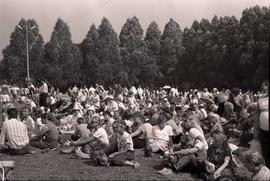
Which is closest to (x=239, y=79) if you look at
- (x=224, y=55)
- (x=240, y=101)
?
(x=224, y=55)

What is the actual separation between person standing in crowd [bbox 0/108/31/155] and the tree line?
36523 millimetres

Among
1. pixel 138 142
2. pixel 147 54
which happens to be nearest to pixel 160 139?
pixel 138 142

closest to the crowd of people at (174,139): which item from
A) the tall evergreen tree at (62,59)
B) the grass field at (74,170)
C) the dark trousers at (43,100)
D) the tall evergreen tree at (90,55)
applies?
the grass field at (74,170)

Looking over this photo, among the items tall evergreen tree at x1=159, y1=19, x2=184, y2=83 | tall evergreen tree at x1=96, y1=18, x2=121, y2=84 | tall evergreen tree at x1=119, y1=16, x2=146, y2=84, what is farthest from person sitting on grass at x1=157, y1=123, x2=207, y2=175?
tall evergreen tree at x1=96, y1=18, x2=121, y2=84

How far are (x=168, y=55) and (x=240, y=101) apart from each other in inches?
1888

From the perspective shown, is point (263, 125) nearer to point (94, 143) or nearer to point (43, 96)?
point (94, 143)

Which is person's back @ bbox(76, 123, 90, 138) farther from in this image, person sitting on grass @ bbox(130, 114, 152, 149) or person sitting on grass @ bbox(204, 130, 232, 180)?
person sitting on grass @ bbox(204, 130, 232, 180)

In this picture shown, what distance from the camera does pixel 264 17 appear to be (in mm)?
54094

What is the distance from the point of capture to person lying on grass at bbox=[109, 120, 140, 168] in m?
12.0

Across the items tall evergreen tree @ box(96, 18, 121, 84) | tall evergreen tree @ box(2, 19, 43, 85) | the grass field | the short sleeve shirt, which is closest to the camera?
the grass field

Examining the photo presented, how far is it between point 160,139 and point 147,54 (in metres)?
53.1

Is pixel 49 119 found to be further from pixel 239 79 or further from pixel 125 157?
pixel 239 79

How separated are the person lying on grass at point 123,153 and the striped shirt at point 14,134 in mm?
2632

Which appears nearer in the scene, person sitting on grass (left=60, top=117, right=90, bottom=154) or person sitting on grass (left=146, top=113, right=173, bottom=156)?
person sitting on grass (left=146, top=113, right=173, bottom=156)
